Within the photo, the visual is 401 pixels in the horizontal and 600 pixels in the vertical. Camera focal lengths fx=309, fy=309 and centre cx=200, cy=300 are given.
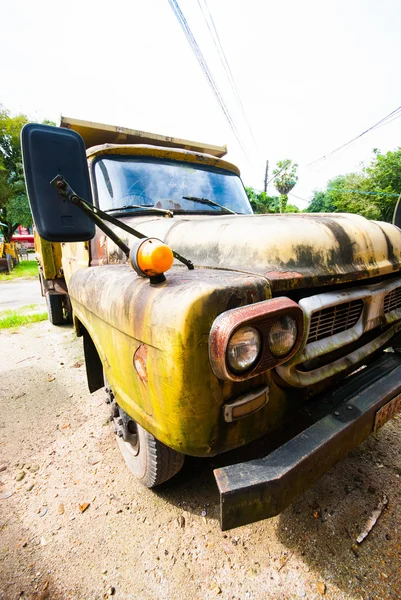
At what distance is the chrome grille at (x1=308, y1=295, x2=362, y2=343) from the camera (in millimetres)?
1464

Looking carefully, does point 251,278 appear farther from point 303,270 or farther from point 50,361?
point 50,361

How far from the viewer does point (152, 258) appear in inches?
48.9

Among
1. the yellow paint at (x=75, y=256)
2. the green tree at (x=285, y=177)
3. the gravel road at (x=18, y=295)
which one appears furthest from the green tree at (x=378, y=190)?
the yellow paint at (x=75, y=256)

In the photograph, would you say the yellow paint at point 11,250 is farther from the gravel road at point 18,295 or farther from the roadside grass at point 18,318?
the roadside grass at point 18,318

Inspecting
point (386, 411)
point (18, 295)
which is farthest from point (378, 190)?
point (386, 411)

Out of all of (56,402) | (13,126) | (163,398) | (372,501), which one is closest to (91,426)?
(56,402)

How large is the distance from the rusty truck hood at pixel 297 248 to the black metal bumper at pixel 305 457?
60cm

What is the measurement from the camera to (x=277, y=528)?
5.74ft

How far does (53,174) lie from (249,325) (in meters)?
1.00

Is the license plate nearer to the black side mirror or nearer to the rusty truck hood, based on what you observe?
the rusty truck hood

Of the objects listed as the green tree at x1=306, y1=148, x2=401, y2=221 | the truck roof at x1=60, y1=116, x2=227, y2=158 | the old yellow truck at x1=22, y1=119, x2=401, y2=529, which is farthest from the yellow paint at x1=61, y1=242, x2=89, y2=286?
the green tree at x1=306, y1=148, x2=401, y2=221

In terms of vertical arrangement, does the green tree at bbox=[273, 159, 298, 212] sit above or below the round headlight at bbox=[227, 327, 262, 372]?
above

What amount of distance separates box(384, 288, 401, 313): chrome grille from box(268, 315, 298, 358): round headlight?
94 centimetres

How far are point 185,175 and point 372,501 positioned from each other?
111 inches
